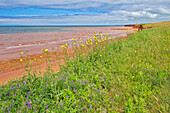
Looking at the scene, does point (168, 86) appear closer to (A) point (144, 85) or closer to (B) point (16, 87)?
(A) point (144, 85)

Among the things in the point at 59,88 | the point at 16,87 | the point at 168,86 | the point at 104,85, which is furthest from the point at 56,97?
the point at 168,86

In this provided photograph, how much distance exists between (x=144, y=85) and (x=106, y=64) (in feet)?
5.29

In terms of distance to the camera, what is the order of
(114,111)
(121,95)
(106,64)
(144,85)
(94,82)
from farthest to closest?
(106,64) → (94,82) → (144,85) → (121,95) → (114,111)

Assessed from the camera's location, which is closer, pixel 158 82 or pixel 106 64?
pixel 158 82

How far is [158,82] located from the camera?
14.0 feet

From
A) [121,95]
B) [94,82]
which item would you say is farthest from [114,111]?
[94,82]

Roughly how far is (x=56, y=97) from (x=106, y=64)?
2.51 m

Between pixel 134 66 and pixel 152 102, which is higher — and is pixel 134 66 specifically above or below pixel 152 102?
above

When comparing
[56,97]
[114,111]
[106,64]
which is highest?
[106,64]

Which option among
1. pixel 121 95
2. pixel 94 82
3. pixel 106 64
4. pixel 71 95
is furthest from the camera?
pixel 106 64

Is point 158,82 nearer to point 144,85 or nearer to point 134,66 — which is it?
point 144,85

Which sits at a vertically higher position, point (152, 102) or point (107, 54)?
point (107, 54)

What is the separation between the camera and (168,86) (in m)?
3.89

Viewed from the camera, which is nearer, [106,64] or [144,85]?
[144,85]
